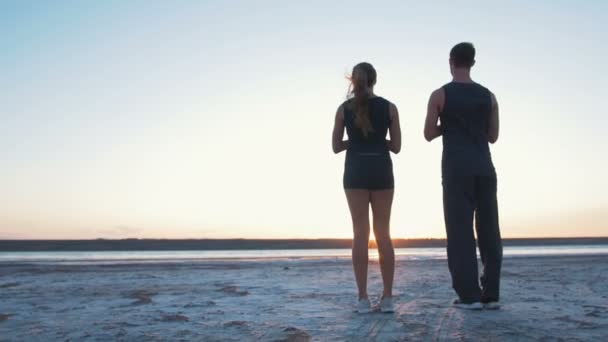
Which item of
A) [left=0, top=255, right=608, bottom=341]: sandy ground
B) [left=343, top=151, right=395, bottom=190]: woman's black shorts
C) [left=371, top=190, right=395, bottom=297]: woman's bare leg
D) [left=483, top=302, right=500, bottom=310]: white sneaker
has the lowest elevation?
[left=0, top=255, right=608, bottom=341]: sandy ground

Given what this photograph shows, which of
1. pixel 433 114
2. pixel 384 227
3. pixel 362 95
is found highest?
pixel 362 95

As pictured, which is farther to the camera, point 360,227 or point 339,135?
point 339,135

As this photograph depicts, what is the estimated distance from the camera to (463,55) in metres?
5.30

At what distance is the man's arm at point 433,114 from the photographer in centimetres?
520

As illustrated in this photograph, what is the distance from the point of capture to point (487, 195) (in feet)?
17.0

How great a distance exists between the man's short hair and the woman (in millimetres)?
706

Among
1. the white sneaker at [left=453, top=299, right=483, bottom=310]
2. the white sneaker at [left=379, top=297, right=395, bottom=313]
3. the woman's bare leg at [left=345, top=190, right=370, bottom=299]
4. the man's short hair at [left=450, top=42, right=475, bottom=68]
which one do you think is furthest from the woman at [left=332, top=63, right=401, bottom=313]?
the man's short hair at [left=450, top=42, right=475, bottom=68]

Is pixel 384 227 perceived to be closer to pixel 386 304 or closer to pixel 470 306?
pixel 386 304

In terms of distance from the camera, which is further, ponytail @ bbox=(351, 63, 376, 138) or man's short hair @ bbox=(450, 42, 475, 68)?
man's short hair @ bbox=(450, 42, 475, 68)

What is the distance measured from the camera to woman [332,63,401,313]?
16.5 ft

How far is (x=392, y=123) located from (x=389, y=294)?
141 centimetres

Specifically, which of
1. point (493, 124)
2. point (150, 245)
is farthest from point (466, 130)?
point (150, 245)

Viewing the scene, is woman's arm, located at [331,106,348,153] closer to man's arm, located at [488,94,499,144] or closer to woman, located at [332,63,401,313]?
woman, located at [332,63,401,313]

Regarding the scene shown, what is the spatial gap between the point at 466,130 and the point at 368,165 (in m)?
0.91
